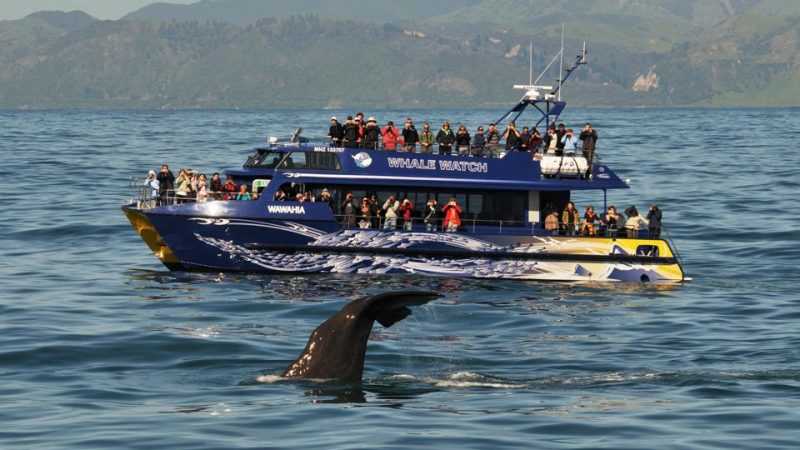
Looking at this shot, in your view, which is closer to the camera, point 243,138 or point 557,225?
point 557,225

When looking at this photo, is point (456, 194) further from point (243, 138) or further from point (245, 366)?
point (243, 138)

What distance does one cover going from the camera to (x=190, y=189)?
4225 cm

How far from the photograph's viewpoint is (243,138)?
455 ft

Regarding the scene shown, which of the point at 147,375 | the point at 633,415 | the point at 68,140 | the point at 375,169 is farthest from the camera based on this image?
the point at 68,140

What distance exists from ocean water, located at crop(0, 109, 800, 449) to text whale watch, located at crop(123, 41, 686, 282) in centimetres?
74

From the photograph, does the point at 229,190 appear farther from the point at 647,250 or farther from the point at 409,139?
the point at 647,250

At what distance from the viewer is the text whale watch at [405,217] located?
133 ft

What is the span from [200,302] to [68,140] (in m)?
98.1

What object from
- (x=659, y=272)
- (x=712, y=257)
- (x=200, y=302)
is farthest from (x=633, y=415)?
(x=712, y=257)

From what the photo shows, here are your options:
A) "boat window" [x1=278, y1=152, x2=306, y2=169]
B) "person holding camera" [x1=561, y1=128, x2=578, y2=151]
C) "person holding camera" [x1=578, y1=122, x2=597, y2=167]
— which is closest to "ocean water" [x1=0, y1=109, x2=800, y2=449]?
"boat window" [x1=278, y1=152, x2=306, y2=169]

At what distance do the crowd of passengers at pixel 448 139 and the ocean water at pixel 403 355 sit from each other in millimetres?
4479

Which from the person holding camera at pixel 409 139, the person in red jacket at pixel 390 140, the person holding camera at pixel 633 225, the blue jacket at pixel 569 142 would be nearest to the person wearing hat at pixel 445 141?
the person holding camera at pixel 409 139

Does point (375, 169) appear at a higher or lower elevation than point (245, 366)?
higher

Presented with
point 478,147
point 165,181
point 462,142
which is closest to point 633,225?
point 478,147
